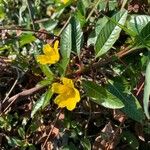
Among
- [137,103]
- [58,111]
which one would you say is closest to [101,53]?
[137,103]

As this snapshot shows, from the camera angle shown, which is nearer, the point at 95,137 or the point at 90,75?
the point at 90,75

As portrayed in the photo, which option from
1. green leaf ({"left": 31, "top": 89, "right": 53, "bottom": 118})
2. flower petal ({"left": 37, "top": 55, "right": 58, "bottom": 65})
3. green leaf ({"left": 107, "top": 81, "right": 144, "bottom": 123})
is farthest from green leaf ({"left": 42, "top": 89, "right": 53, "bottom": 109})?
green leaf ({"left": 107, "top": 81, "right": 144, "bottom": 123})

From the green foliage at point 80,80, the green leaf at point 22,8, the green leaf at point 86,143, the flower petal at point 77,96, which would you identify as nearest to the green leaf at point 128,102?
the green foliage at point 80,80

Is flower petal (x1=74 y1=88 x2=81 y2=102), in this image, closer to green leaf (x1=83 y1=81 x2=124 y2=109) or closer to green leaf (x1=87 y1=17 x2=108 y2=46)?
green leaf (x1=83 y1=81 x2=124 y2=109)

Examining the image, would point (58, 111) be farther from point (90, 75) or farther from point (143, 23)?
point (143, 23)

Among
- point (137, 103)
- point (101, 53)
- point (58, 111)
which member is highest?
point (101, 53)

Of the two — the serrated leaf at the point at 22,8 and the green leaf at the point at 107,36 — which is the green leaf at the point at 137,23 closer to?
the green leaf at the point at 107,36
